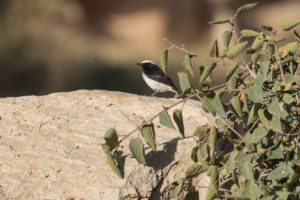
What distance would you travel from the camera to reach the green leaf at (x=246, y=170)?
8.86 feet

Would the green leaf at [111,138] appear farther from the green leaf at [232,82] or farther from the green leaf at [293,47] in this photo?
the green leaf at [293,47]

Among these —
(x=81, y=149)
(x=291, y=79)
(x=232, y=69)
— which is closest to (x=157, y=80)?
(x=81, y=149)

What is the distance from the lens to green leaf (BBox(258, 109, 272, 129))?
9.18ft

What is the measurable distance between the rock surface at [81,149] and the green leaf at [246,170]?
1.98 ft

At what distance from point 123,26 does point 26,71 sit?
142 centimetres

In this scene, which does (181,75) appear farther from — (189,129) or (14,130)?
(14,130)

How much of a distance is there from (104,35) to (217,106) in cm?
574

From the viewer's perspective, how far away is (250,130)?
2980mm

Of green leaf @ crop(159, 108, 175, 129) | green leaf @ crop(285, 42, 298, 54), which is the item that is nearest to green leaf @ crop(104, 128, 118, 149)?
green leaf @ crop(159, 108, 175, 129)

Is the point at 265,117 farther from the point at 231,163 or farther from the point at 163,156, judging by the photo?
the point at 163,156

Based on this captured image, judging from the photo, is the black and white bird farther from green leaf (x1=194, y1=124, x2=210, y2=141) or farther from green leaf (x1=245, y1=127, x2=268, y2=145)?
green leaf (x1=245, y1=127, x2=268, y2=145)

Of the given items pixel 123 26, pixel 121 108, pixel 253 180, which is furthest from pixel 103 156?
pixel 123 26

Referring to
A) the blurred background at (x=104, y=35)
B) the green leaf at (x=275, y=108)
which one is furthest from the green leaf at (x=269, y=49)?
the blurred background at (x=104, y=35)

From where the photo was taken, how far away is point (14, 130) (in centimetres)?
353
